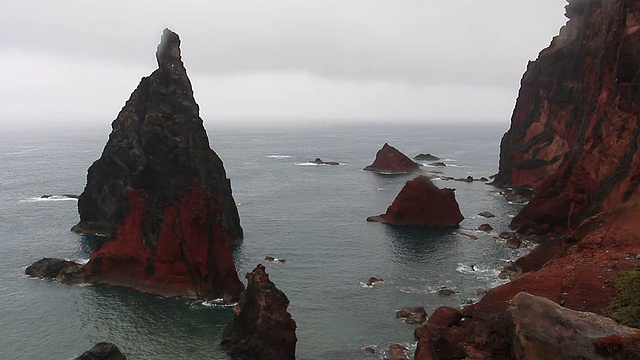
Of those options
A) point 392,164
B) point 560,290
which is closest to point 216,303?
point 560,290

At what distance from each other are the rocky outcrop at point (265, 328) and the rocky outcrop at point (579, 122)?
38.7 metres

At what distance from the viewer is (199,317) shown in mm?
58375

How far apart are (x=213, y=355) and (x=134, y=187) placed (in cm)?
3091

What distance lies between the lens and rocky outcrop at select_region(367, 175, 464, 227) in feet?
330

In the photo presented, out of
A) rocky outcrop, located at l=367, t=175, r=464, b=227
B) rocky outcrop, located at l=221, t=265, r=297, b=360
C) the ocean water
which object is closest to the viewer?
rocky outcrop, located at l=221, t=265, r=297, b=360

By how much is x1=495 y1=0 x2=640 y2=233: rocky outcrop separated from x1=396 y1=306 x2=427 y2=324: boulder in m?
25.1

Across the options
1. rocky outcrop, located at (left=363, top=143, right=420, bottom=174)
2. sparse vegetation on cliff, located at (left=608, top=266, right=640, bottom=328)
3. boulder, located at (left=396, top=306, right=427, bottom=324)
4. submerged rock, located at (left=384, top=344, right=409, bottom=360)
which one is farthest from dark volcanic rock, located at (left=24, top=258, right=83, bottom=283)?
rocky outcrop, located at (left=363, top=143, right=420, bottom=174)

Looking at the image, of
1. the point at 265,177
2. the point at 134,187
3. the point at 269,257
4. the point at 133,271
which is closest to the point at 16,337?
the point at 133,271

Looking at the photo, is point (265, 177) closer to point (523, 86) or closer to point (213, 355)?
point (523, 86)

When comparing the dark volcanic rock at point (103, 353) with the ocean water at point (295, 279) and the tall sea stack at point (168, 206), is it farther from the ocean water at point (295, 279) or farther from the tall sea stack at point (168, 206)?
the tall sea stack at point (168, 206)

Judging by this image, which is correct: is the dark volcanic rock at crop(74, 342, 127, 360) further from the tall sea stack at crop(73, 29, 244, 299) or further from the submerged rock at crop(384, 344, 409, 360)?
the submerged rock at crop(384, 344, 409, 360)

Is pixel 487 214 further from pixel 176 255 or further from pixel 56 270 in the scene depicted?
pixel 56 270

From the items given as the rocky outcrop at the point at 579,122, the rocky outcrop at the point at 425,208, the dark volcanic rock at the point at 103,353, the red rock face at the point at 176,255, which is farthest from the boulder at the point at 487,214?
the dark volcanic rock at the point at 103,353

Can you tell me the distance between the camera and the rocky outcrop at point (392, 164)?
175250 millimetres
